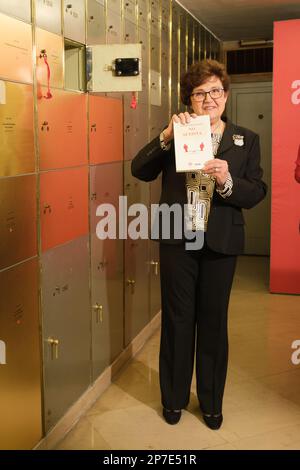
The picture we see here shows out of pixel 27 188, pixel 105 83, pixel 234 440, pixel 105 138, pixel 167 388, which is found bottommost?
pixel 234 440

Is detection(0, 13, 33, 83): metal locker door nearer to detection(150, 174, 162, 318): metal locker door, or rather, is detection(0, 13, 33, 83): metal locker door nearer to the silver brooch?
the silver brooch

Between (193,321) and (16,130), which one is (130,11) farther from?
(193,321)

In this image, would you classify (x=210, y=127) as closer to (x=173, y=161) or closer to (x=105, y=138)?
(x=173, y=161)

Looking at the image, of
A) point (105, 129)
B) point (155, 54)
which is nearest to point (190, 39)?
point (155, 54)

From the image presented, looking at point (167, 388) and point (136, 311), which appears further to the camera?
point (136, 311)

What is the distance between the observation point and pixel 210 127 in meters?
2.25

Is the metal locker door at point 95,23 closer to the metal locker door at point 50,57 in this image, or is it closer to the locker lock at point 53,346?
the metal locker door at point 50,57

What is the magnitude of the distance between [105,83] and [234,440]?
1.70m

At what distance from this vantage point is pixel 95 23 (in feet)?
8.66

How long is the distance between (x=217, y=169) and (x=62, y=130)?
680 mm

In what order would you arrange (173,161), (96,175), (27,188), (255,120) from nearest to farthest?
(27,188) < (173,161) < (96,175) < (255,120)

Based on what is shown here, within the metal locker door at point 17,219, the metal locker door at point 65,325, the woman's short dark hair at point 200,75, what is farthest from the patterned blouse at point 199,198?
the metal locker door at point 17,219

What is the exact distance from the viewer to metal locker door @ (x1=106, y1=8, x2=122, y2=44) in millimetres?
2803
